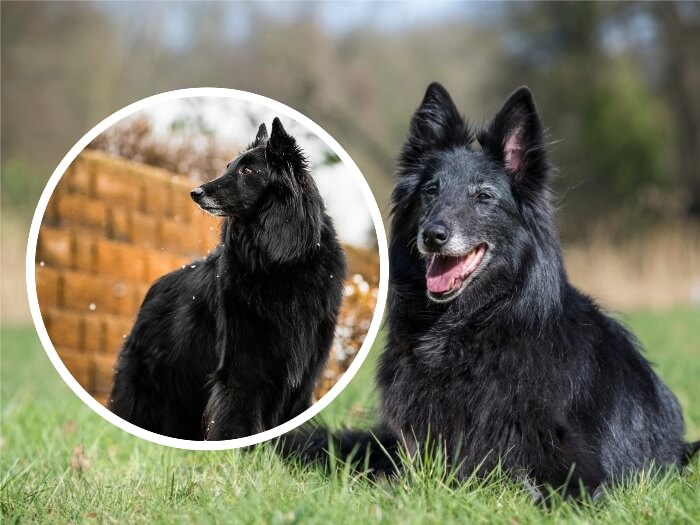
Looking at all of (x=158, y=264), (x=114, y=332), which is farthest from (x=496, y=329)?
(x=114, y=332)

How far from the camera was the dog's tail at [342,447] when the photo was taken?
4.52 metres

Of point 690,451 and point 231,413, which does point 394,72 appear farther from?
point 231,413

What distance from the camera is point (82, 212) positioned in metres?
4.45

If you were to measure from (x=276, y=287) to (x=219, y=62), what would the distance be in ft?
69.9

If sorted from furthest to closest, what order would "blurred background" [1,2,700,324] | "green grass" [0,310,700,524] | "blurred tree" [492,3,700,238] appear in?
"blurred tree" [492,3,700,238]
"blurred background" [1,2,700,324]
"green grass" [0,310,700,524]

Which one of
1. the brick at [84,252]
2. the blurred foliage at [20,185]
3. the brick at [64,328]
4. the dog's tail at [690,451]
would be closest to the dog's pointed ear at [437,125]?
the brick at [84,252]

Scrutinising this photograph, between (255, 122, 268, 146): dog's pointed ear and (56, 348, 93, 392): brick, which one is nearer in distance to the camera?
(255, 122, 268, 146): dog's pointed ear

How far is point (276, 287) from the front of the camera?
14.3 feet

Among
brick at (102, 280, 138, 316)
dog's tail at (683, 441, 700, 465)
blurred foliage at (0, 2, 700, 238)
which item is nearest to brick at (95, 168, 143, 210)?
brick at (102, 280, 138, 316)

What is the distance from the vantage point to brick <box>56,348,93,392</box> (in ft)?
14.9

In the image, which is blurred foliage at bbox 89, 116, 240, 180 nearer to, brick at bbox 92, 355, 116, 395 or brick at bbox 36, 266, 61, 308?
brick at bbox 36, 266, 61, 308

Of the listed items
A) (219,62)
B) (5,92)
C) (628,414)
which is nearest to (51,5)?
(5,92)

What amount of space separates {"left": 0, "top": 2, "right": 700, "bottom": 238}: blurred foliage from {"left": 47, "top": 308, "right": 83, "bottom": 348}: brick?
1693 cm

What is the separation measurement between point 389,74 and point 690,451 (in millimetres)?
23003
